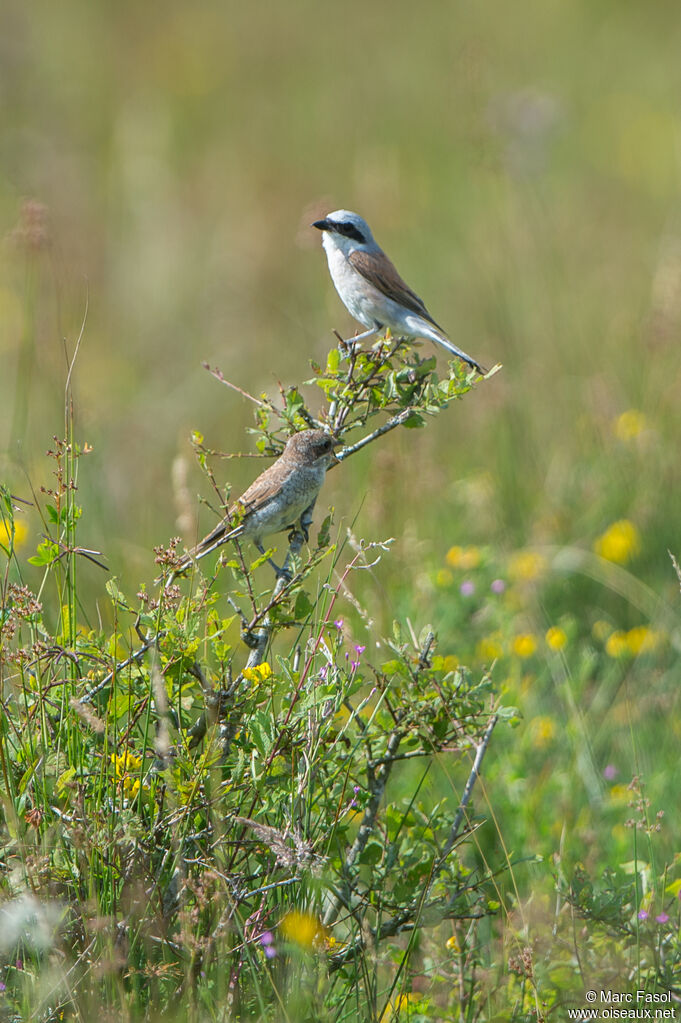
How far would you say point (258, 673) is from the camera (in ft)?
8.84

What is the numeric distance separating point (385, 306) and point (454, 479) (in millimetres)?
2252

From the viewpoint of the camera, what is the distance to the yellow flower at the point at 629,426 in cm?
628

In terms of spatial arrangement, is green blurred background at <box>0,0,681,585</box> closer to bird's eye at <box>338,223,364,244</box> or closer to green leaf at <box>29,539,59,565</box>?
bird's eye at <box>338,223,364,244</box>

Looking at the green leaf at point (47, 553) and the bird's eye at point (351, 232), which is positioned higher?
the bird's eye at point (351, 232)

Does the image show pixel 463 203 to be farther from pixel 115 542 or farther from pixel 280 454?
pixel 280 454

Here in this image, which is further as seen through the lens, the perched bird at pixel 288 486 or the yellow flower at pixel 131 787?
the perched bird at pixel 288 486

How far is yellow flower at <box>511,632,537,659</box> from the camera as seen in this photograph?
15.5 ft

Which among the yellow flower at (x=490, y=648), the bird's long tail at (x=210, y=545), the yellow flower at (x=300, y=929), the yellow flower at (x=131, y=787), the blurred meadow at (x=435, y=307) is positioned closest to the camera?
the yellow flower at (x=300, y=929)

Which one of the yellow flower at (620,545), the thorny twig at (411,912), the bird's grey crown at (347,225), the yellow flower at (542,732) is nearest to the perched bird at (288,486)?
the thorny twig at (411,912)

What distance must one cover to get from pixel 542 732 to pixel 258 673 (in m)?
2.01

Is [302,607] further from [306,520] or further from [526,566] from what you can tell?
[526,566]

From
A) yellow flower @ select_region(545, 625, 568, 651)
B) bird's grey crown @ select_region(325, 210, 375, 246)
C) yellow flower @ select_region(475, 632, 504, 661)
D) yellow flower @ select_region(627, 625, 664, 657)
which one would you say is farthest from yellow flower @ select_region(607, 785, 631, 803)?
bird's grey crown @ select_region(325, 210, 375, 246)

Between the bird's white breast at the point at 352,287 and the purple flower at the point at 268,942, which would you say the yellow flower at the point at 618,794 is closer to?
the purple flower at the point at 268,942

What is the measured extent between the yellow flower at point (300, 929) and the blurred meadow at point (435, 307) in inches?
21.3
